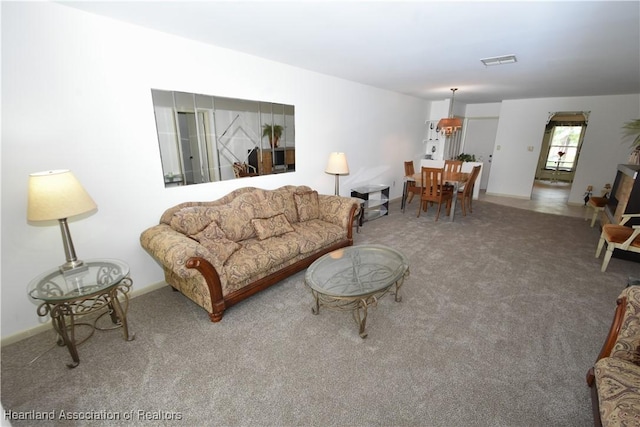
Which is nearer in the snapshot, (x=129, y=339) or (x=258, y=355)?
(x=258, y=355)

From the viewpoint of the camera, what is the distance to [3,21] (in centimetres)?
174

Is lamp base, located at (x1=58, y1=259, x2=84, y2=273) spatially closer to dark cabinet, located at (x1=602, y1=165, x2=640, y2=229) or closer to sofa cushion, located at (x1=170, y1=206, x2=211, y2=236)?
sofa cushion, located at (x1=170, y1=206, x2=211, y2=236)

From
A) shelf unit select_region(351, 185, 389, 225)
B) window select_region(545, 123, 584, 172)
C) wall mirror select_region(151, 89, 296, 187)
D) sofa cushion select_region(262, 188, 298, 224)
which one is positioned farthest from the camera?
window select_region(545, 123, 584, 172)

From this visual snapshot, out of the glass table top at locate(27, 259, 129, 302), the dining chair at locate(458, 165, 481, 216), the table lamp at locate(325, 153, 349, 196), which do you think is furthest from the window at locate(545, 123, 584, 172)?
the glass table top at locate(27, 259, 129, 302)

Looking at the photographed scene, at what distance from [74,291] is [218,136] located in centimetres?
184

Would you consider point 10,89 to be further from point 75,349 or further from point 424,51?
point 424,51

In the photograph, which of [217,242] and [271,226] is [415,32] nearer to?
[271,226]

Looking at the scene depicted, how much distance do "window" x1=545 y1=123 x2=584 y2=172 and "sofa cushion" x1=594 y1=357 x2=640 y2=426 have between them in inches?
438

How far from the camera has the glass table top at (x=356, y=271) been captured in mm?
2164

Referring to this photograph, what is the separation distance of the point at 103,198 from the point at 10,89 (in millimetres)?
898

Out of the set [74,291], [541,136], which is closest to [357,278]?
[74,291]

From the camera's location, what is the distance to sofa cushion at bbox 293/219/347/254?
2.97 metres

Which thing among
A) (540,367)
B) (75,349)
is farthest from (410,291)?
(75,349)

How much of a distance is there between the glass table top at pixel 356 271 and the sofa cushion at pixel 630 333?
1.26 metres
